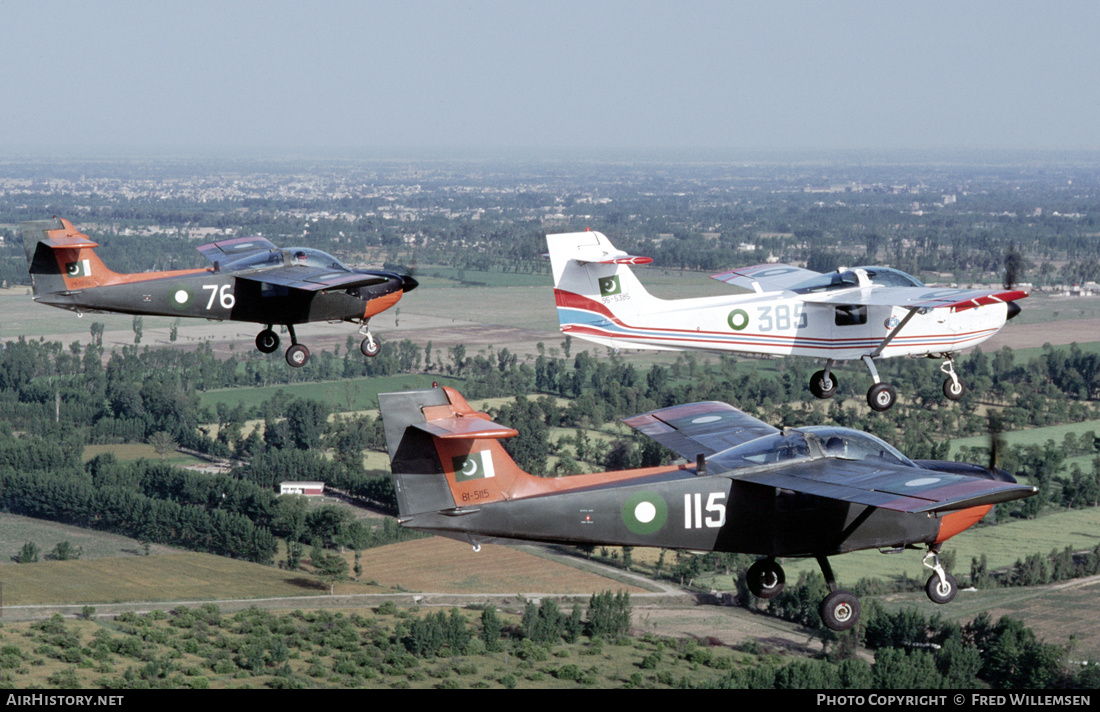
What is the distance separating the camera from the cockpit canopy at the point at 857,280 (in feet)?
111

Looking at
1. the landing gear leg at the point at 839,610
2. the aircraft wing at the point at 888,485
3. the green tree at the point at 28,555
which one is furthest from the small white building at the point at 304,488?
the aircraft wing at the point at 888,485

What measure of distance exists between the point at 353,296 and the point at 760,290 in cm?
1105

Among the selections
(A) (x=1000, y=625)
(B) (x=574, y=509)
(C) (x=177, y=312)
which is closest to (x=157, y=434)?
(A) (x=1000, y=625)

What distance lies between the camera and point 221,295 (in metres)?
33.4

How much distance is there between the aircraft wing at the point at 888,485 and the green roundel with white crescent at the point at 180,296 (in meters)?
15.6

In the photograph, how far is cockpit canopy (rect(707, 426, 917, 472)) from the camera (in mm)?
26000

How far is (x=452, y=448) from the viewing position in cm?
2509

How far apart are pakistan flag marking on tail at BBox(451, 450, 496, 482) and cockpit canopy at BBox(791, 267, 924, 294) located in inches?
492

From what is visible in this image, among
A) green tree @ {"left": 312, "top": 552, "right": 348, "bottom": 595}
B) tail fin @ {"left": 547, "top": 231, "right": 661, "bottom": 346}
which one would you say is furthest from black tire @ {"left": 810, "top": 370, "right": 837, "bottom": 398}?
green tree @ {"left": 312, "top": 552, "right": 348, "bottom": 595}

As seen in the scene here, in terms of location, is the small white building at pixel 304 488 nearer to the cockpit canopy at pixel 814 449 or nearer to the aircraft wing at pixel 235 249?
the aircraft wing at pixel 235 249

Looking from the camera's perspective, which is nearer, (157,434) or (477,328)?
(157,434)

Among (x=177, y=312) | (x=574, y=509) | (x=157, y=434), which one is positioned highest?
(x=177, y=312)

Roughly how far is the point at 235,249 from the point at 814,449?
1714 centimetres
